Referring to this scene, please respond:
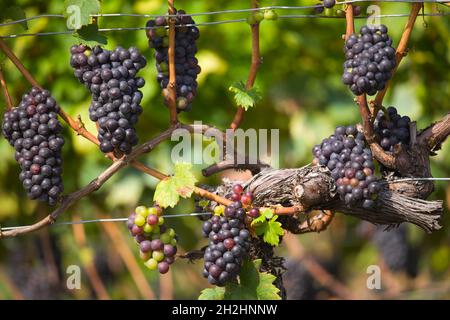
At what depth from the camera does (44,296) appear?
3527 mm

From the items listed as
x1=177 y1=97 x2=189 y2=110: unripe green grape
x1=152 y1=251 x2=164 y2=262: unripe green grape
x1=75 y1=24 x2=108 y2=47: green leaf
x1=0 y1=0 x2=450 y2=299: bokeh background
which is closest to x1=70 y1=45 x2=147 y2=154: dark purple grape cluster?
x1=75 y1=24 x2=108 y2=47: green leaf

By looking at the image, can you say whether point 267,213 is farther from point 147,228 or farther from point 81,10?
point 81,10

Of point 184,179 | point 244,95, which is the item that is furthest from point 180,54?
point 184,179

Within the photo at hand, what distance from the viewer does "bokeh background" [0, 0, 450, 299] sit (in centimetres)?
311

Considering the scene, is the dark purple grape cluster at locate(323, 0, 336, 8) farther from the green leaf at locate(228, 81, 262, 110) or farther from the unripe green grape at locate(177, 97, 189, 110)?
the unripe green grape at locate(177, 97, 189, 110)

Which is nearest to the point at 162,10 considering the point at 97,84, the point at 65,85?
the point at 65,85

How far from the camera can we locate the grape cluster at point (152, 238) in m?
1.62

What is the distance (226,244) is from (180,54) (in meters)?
0.43

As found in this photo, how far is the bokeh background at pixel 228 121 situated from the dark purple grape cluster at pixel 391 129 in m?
1.31

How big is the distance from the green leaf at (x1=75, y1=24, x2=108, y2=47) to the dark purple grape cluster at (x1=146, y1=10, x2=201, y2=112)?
116 millimetres

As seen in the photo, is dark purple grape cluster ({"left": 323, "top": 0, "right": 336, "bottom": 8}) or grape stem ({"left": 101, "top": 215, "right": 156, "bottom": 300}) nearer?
dark purple grape cluster ({"left": 323, "top": 0, "right": 336, "bottom": 8})

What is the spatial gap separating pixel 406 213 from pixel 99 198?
207 cm

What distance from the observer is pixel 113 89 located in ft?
5.24

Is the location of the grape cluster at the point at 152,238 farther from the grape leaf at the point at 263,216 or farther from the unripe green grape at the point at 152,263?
the grape leaf at the point at 263,216
